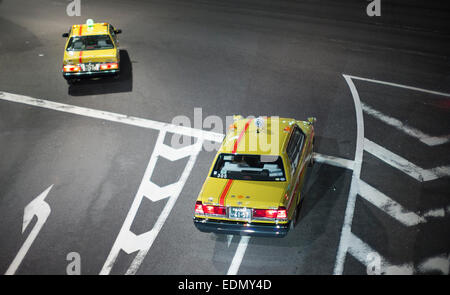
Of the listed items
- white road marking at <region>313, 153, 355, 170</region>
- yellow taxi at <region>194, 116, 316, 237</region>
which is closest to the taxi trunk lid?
yellow taxi at <region>194, 116, 316, 237</region>

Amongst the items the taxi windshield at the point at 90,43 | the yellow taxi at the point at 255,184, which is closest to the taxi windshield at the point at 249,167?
the yellow taxi at the point at 255,184

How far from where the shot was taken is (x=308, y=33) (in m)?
19.6

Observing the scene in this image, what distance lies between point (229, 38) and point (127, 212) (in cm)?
1090

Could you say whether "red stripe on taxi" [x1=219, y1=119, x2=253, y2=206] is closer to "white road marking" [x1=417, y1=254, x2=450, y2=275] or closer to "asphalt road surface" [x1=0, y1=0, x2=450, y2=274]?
"asphalt road surface" [x1=0, y1=0, x2=450, y2=274]

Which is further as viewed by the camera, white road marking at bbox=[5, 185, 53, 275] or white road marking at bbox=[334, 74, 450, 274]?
white road marking at bbox=[5, 185, 53, 275]

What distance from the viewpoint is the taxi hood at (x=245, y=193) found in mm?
8594

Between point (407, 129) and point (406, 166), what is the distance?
1.96 m

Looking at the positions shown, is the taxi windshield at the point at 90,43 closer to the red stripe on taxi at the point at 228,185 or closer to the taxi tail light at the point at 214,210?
the red stripe on taxi at the point at 228,185

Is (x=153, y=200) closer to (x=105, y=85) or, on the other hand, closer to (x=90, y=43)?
(x=105, y=85)

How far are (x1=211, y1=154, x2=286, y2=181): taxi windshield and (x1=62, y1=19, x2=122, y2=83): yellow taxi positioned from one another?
7487 millimetres

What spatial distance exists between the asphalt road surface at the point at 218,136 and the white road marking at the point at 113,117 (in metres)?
0.06

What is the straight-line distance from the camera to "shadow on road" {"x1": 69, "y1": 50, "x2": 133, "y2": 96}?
629 inches

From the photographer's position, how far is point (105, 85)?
16.4 meters
